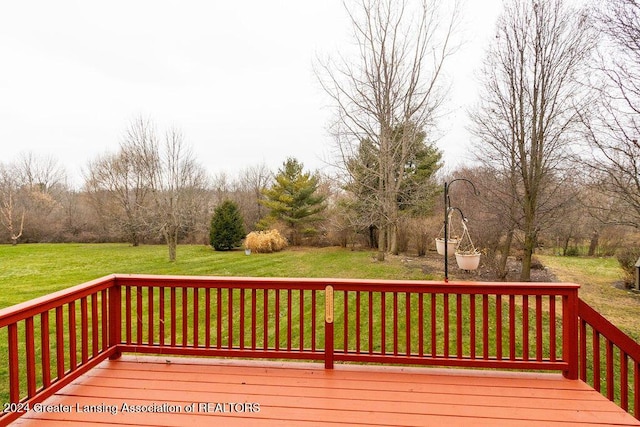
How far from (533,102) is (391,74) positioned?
12.5ft

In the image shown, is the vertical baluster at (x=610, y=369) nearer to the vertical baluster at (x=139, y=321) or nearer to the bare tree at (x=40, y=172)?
the vertical baluster at (x=139, y=321)

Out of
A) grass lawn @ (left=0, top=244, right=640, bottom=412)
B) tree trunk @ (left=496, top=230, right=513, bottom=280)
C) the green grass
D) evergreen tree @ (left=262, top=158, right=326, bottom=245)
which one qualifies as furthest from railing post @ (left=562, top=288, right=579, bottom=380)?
evergreen tree @ (left=262, top=158, right=326, bottom=245)

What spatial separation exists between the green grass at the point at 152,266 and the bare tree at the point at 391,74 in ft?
6.76

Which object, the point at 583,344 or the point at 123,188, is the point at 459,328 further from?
the point at 123,188

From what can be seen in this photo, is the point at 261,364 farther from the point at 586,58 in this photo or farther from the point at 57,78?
the point at 57,78

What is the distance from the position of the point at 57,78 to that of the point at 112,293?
26.3 ft

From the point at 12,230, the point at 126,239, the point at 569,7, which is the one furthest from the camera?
the point at 126,239

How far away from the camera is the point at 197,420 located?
186cm

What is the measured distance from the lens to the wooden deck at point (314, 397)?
6.10 ft

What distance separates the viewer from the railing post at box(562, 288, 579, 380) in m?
2.37

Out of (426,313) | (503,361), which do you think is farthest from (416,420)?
(426,313)

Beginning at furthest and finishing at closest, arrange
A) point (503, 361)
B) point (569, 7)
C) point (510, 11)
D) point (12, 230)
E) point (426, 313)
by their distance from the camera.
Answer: point (12, 230), point (510, 11), point (569, 7), point (426, 313), point (503, 361)

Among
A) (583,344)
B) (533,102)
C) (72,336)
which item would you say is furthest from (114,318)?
(533,102)

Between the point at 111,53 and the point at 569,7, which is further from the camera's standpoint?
the point at 111,53
